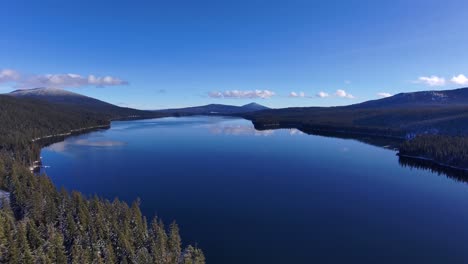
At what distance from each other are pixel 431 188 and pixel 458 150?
160ft

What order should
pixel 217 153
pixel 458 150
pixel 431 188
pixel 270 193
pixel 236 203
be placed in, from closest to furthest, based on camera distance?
pixel 236 203 < pixel 270 193 < pixel 431 188 < pixel 458 150 < pixel 217 153

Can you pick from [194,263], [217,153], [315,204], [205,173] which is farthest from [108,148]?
[194,263]

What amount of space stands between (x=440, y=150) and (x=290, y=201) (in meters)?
94.4

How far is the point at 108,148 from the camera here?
169750 mm

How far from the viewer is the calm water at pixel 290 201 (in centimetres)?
5334

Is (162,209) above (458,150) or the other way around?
the other way around

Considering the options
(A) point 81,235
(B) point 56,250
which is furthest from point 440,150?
(B) point 56,250

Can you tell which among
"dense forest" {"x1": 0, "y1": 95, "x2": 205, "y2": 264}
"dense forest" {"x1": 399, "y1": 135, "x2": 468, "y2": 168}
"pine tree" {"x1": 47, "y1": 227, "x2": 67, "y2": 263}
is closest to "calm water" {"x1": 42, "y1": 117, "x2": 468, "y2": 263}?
"dense forest" {"x1": 0, "y1": 95, "x2": 205, "y2": 264}

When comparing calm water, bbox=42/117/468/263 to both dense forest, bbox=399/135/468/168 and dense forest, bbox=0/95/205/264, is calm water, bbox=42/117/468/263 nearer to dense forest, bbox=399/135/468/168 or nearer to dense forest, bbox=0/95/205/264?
dense forest, bbox=0/95/205/264

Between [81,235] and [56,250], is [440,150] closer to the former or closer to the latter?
[81,235]

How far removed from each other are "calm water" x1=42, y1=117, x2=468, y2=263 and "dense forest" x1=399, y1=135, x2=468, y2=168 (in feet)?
36.6

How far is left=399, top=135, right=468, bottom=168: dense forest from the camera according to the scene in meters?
124

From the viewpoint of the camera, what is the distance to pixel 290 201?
78500 mm

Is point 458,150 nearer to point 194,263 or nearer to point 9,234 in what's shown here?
point 194,263
